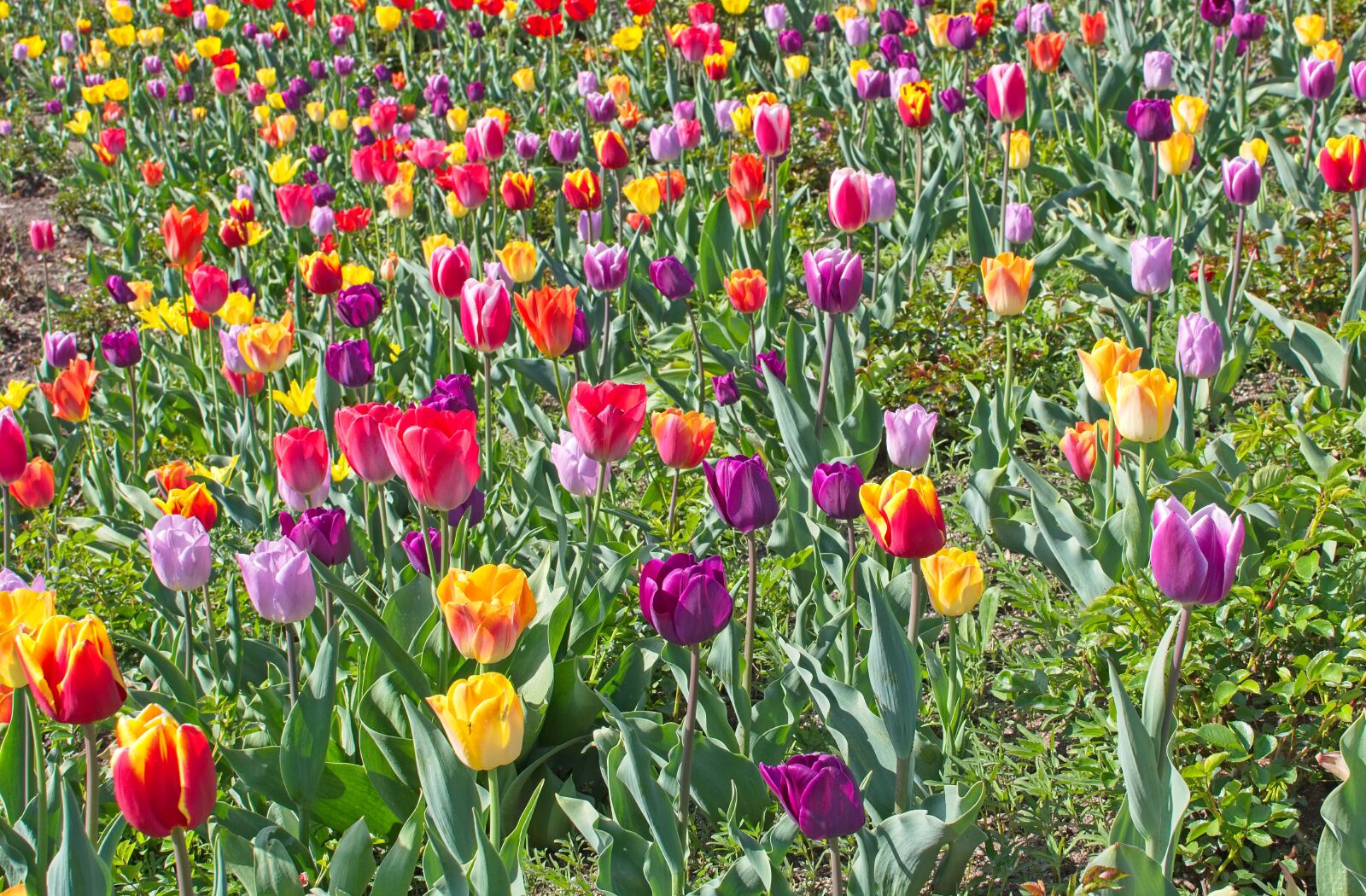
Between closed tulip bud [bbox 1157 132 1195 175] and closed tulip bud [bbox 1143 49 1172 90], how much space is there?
88cm

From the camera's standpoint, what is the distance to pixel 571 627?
2.25m

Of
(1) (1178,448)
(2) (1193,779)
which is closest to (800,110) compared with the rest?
(1) (1178,448)

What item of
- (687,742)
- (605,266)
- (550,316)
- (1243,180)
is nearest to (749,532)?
(687,742)

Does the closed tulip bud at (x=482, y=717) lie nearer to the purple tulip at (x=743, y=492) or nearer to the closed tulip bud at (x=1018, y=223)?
the purple tulip at (x=743, y=492)

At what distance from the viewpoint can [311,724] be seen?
1917 millimetres

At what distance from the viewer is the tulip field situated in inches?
67.2

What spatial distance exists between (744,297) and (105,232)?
4.20 meters

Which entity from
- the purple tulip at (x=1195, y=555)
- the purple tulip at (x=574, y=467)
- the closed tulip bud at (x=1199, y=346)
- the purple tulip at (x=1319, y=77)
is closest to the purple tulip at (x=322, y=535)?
the purple tulip at (x=574, y=467)

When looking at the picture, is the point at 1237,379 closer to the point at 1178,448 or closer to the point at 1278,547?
the point at 1178,448

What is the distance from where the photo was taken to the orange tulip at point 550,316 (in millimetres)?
2584

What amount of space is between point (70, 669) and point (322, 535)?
666mm

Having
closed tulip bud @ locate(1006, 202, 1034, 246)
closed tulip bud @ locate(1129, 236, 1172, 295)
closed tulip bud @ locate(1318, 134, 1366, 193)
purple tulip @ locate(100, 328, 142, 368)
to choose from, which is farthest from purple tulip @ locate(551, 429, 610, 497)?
closed tulip bud @ locate(1318, 134, 1366, 193)

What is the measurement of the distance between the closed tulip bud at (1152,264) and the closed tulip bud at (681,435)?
1175 millimetres

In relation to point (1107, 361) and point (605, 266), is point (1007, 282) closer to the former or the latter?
point (1107, 361)
